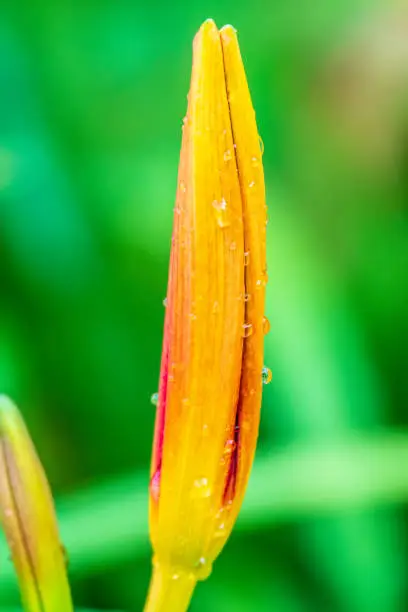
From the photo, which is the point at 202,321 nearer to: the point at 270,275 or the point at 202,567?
the point at 202,567

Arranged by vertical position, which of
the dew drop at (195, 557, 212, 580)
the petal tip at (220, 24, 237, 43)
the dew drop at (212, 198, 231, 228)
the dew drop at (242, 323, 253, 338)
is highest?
the petal tip at (220, 24, 237, 43)

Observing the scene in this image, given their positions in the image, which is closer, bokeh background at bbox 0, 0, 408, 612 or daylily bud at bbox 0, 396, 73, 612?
daylily bud at bbox 0, 396, 73, 612

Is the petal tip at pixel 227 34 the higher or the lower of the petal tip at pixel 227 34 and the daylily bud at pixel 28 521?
the higher

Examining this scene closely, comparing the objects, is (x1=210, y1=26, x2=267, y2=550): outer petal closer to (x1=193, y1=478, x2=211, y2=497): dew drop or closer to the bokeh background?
(x1=193, y1=478, x2=211, y2=497): dew drop

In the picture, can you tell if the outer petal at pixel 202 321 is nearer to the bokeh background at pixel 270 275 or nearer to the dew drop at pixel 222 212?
the dew drop at pixel 222 212

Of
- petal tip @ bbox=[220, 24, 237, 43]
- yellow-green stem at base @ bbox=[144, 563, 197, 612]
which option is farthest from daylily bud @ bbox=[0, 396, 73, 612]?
petal tip @ bbox=[220, 24, 237, 43]

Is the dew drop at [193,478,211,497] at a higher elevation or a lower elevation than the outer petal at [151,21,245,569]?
lower

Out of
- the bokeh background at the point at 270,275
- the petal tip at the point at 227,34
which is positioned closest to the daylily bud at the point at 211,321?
the petal tip at the point at 227,34
